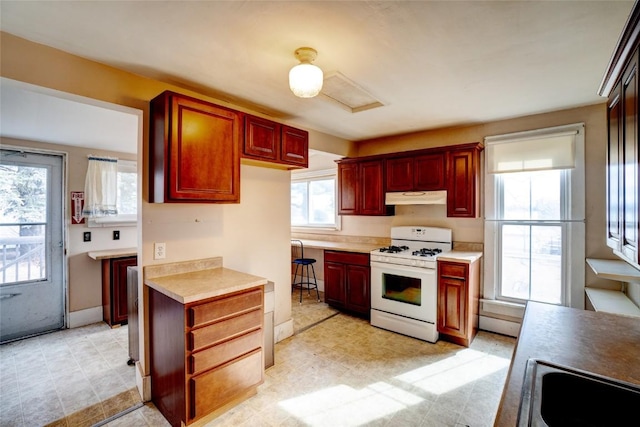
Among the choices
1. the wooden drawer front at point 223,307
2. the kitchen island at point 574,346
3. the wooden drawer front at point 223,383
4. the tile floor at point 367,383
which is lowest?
the tile floor at point 367,383

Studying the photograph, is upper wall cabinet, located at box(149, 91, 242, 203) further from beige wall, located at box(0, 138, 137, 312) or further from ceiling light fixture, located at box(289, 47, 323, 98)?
beige wall, located at box(0, 138, 137, 312)

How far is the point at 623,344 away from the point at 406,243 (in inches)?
106

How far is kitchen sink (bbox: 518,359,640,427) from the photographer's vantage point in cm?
94

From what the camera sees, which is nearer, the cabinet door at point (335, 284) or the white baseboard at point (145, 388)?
the white baseboard at point (145, 388)

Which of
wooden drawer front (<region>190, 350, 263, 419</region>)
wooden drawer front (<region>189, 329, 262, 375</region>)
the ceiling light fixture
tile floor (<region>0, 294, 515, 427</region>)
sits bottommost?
tile floor (<region>0, 294, 515, 427</region>)

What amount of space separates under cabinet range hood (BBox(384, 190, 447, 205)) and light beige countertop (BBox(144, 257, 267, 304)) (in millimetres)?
2215

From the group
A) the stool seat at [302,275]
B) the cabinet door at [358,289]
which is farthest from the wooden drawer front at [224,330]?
the stool seat at [302,275]

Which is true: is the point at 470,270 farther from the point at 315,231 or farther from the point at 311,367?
the point at 315,231

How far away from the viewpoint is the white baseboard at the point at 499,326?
10.8ft

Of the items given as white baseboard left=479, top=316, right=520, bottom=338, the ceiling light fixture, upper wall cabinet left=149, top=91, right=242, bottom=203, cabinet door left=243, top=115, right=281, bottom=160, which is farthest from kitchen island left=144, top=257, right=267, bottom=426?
white baseboard left=479, top=316, right=520, bottom=338

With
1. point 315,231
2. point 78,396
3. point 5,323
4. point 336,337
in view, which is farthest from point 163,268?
point 315,231

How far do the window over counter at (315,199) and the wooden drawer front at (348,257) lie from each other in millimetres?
912

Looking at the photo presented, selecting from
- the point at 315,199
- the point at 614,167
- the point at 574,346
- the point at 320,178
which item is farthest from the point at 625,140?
the point at 315,199

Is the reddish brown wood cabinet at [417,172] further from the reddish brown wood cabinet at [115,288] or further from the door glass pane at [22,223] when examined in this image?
the door glass pane at [22,223]
